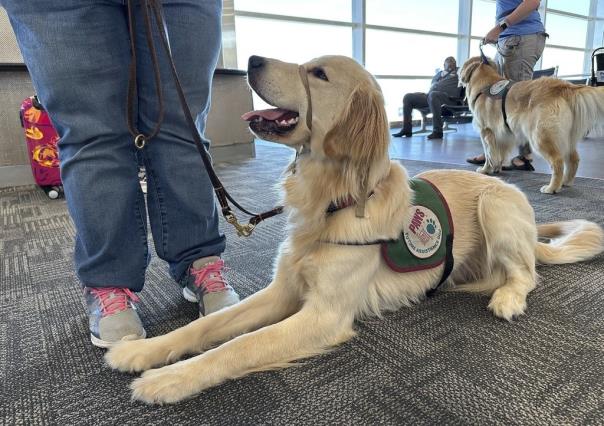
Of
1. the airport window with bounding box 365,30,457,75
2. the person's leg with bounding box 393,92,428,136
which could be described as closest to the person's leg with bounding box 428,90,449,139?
the person's leg with bounding box 393,92,428,136

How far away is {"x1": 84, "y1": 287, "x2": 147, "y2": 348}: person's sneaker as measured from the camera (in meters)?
1.12

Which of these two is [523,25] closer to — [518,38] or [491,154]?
[518,38]

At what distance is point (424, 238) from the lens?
129 cm

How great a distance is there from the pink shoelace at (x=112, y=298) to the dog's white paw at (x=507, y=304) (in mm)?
1118

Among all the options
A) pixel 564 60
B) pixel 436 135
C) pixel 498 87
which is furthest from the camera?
pixel 564 60

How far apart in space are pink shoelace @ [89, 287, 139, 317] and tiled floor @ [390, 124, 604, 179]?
2.75 metres

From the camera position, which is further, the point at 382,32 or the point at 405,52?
the point at 405,52

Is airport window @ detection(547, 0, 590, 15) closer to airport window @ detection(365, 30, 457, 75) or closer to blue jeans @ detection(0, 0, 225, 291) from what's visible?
airport window @ detection(365, 30, 457, 75)

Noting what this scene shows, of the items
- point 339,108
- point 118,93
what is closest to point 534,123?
point 339,108

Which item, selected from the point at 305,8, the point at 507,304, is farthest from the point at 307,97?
the point at 305,8

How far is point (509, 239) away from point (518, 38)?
120 inches

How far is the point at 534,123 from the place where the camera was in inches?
130

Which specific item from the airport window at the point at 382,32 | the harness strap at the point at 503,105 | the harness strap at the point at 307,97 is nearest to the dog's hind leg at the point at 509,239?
the harness strap at the point at 307,97

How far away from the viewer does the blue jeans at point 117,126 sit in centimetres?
104
